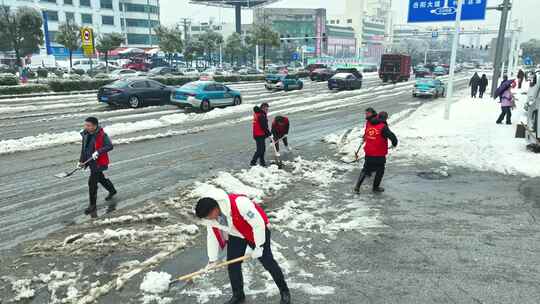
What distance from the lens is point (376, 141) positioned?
7.44 metres

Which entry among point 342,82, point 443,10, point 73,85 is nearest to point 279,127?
point 443,10

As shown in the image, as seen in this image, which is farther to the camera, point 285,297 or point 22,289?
point 22,289

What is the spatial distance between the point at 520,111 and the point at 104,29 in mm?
85848

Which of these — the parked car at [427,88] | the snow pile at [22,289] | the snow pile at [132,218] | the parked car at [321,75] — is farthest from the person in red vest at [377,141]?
the parked car at [321,75]

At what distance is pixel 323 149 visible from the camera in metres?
12.0

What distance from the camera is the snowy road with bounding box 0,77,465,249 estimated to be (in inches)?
277

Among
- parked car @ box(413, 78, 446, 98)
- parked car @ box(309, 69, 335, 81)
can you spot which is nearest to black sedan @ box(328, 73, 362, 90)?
parked car @ box(413, 78, 446, 98)

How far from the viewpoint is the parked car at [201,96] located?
746 inches

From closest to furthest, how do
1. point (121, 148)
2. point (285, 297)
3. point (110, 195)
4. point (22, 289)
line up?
point (285, 297) < point (22, 289) < point (110, 195) < point (121, 148)

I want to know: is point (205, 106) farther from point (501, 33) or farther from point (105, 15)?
point (105, 15)

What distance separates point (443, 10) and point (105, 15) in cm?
8496

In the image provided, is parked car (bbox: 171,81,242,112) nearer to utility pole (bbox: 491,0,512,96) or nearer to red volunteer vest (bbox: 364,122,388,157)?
red volunteer vest (bbox: 364,122,388,157)

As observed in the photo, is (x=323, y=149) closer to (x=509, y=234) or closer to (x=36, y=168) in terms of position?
(x=509, y=234)

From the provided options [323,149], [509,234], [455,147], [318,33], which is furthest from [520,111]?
[318,33]
